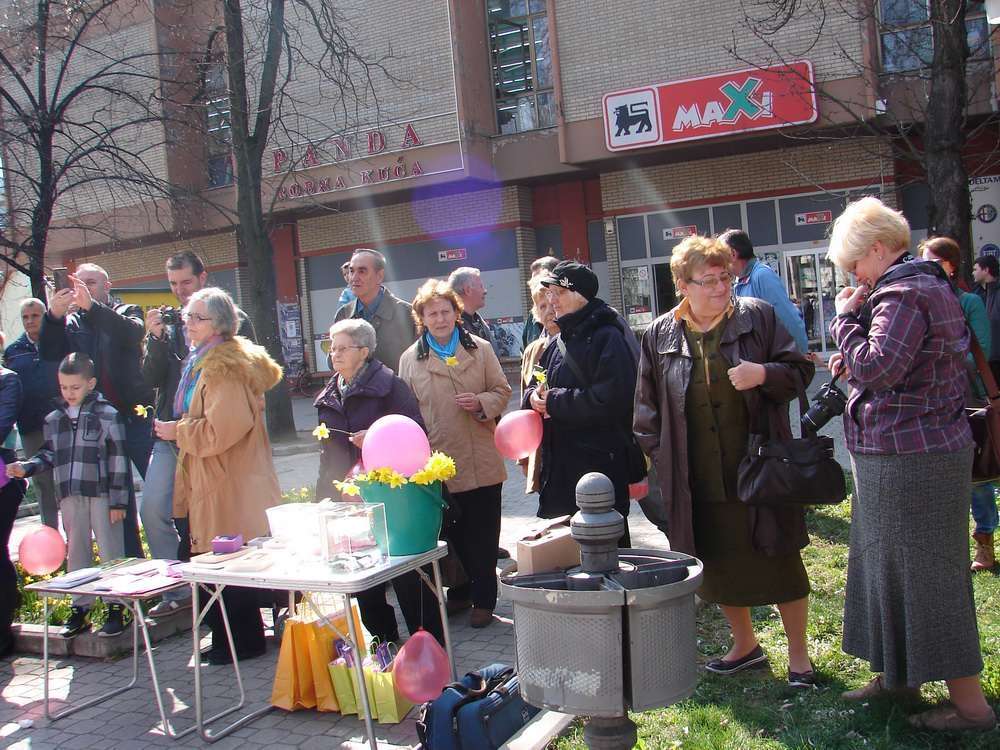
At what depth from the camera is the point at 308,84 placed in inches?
862

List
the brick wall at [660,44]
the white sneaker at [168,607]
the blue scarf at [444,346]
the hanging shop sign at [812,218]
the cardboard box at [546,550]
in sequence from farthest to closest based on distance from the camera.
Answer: the hanging shop sign at [812,218] < the brick wall at [660,44] < the white sneaker at [168,607] < the blue scarf at [444,346] < the cardboard box at [546,550]

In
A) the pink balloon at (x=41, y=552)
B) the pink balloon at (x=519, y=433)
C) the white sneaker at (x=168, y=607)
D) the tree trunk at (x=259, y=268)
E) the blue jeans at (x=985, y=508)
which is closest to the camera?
the pink balloon at (x=519, y=433)

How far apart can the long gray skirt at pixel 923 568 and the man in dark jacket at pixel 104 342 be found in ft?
16.3

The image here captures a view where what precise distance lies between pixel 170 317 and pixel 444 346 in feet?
6.62

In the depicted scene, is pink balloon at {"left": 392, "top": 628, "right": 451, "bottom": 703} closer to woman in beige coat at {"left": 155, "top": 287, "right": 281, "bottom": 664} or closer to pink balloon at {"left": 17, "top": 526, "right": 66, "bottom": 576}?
woman in beige coat at {"left": 155, "top": 287, "right": 281, "bottom": 664}

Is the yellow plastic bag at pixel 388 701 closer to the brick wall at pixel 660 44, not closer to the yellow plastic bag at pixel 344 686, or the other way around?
the yellow plastic bag at pixel 344 686

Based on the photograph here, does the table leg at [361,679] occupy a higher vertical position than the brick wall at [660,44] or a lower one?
lower

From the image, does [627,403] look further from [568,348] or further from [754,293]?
[754,293]

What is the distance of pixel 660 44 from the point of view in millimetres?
18266

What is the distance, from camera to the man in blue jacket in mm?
5984

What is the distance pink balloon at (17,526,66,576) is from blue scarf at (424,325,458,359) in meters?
2.46

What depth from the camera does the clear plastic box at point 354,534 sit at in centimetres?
393

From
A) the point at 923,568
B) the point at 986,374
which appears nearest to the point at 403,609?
the point at 923,568

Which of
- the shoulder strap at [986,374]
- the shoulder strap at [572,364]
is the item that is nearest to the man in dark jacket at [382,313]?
the shoulder strap at [572,364]
